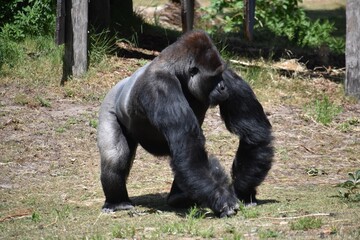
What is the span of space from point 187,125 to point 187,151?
164 millimetres

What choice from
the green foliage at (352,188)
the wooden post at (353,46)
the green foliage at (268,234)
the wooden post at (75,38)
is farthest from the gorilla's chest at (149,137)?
the wooden post at (353,46)

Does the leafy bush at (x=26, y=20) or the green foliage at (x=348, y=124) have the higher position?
the leafy bush at (x=26, y=20)

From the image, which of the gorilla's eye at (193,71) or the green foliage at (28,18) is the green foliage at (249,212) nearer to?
the gorilla's eye at (193,71)

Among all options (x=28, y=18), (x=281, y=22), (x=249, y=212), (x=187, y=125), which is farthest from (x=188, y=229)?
(x=281, y=22)

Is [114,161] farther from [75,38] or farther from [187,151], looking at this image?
[75,38]

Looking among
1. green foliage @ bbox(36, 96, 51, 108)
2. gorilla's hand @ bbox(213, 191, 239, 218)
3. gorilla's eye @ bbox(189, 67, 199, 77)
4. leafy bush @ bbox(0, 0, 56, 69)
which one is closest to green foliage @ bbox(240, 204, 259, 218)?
gorilla's hand @ bbox(213, 191, 239, 218)

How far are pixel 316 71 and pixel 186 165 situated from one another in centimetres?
593

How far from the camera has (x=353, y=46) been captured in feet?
31.1

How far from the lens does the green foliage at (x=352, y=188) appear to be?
18.2 ft

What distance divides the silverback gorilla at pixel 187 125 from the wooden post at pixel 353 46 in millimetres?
4200

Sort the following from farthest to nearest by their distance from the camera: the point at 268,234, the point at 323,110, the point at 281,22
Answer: the point at 281,22, the point at 323,110, the point at 268,234

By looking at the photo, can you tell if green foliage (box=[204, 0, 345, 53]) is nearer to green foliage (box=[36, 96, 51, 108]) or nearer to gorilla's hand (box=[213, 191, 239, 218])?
green foliage (box=[36, 96, 51, 108])

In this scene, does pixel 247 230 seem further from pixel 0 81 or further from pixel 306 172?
pixel 0 81

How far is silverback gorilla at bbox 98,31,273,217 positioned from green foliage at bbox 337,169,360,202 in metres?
0.57
